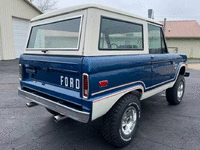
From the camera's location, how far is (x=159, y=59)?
139 inches

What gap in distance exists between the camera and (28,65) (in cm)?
315

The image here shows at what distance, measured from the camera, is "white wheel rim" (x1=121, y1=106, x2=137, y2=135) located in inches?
110

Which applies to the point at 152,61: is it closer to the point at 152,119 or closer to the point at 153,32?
A: the point at 153,32

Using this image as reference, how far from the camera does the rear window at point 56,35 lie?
254 centimetres

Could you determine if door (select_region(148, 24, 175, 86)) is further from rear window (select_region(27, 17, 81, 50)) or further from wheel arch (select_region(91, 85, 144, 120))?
rear window (select_region(27, 17, 81, 50))

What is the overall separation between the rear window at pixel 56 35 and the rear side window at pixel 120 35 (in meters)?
0.39

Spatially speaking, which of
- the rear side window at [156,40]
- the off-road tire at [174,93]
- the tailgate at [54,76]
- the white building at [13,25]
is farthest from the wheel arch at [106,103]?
the white building at [13,25]

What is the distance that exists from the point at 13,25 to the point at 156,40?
12375 mm

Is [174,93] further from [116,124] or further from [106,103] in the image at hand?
[106,103]

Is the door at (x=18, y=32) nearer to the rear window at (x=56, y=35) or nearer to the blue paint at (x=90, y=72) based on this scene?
the rear window at (x=56, y=35)

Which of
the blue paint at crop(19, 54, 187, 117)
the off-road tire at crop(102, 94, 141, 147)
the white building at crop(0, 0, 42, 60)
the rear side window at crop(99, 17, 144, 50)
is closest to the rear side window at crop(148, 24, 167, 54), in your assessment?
the blue paint at crop(19, 54, 187, 117)

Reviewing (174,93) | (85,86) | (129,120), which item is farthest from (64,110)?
(174,93)

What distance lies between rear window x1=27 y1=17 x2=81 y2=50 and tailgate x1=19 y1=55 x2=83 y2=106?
25 centimetres

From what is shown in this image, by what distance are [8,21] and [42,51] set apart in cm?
1168
